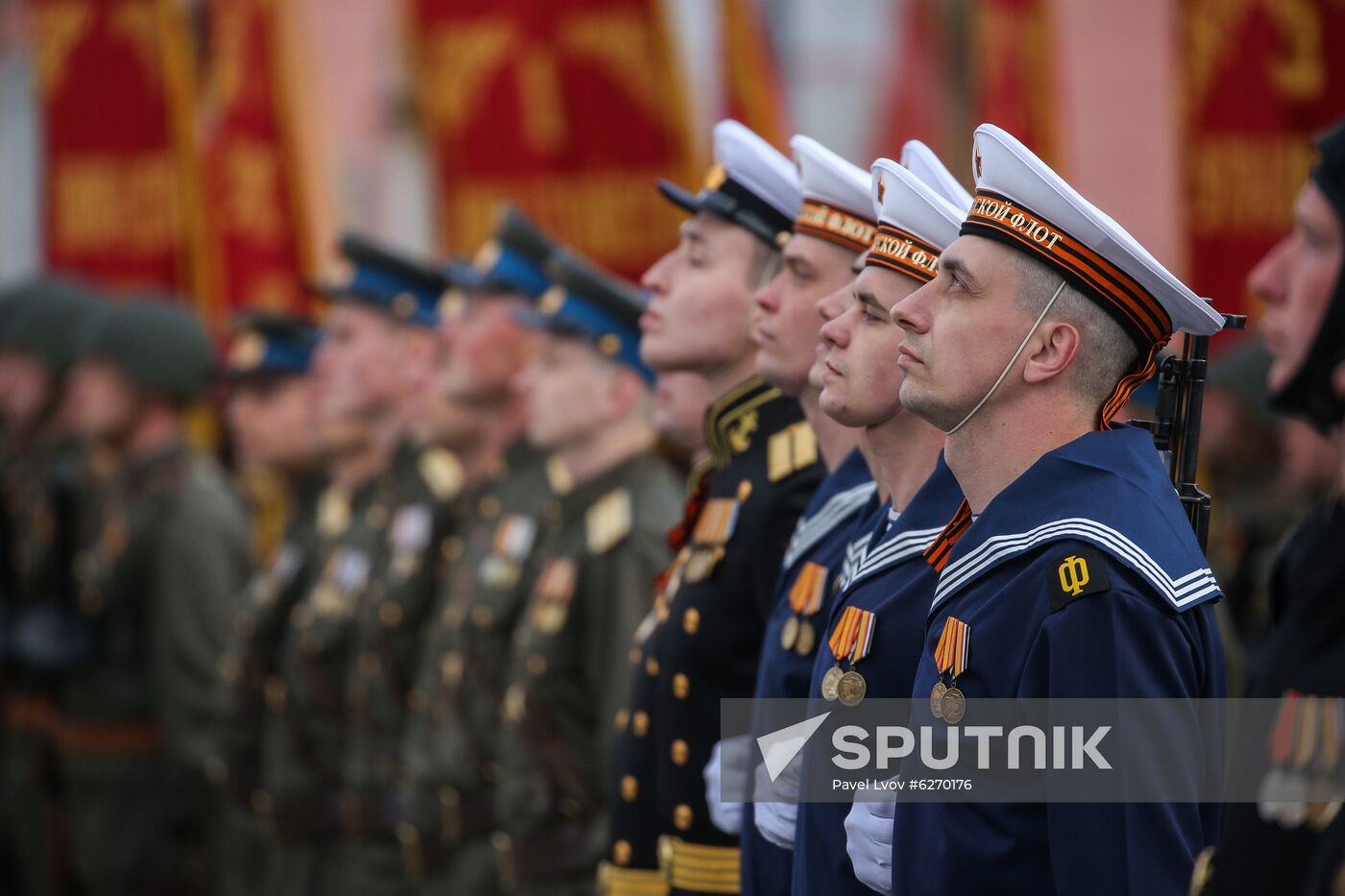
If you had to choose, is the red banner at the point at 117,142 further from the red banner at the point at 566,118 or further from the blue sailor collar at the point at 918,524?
the blue sailor collar at the point at 918,524

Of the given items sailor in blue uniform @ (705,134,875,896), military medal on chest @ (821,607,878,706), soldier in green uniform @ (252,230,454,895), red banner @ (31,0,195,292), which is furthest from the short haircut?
red banner @ (31,0,195,292)

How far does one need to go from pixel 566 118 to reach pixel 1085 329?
586 cm

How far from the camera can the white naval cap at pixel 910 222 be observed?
3.68m

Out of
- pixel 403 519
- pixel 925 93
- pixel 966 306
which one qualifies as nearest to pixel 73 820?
pixel 403 519

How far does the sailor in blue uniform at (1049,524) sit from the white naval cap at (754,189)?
1447 mm

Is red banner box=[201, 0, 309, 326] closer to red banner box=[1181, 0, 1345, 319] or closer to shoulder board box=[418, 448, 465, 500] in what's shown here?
shoulder board box=[418, 448, 465, 500]

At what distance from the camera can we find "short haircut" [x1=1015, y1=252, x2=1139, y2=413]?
320 cm

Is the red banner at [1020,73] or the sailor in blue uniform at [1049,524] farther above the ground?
the red banner at [1020,73]

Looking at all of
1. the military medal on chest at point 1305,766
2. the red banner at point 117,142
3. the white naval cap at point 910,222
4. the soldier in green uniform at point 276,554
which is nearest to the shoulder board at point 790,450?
the white naval cap at point 910,222

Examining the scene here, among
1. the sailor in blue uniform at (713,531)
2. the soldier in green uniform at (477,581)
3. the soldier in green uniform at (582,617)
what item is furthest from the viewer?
the soldier in green uniform at (477,581)

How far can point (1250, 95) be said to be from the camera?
764cm

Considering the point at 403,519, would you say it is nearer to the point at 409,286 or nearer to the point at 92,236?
the point at 409,286

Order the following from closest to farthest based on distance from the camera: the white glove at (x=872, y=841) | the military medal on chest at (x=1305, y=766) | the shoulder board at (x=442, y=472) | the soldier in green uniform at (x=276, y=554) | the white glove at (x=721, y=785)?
the military medal on chest at (x=1305, y=766), the white glove at (x=872, y=841), the white glove at (x=721, y=785), the shoulder board at (x=442, y=472), the soldier in green uniform at (x=276, y=554)

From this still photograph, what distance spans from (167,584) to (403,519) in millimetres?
1518
